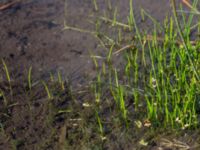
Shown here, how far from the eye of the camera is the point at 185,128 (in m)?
2.16

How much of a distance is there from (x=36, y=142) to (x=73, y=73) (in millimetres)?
568

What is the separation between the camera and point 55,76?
2588 millimetres

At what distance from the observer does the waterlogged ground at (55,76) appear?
84.6 inches

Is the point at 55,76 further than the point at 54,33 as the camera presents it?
No

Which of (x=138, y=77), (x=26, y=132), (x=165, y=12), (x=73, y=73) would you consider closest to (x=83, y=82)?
(x=73, y=73)

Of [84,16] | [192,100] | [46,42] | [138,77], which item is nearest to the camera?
[192,100]

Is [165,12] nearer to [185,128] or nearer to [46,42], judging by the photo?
[46,42]

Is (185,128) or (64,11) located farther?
(64,11)

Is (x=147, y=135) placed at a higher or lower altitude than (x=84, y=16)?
lower

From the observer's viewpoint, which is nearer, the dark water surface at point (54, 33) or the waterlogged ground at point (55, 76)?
the waterlogged ground at point (55, 76)

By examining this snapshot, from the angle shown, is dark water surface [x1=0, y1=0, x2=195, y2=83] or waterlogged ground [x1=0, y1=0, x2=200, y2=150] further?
dark water surface [x1=0, y1=0, x2=195, y2=83]

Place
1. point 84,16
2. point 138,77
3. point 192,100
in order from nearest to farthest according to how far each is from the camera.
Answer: point 192,100, point 138,77, point 84,16

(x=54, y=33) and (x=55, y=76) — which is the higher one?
(x=54, y=33)

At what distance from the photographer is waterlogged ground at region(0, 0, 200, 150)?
2148 mm
